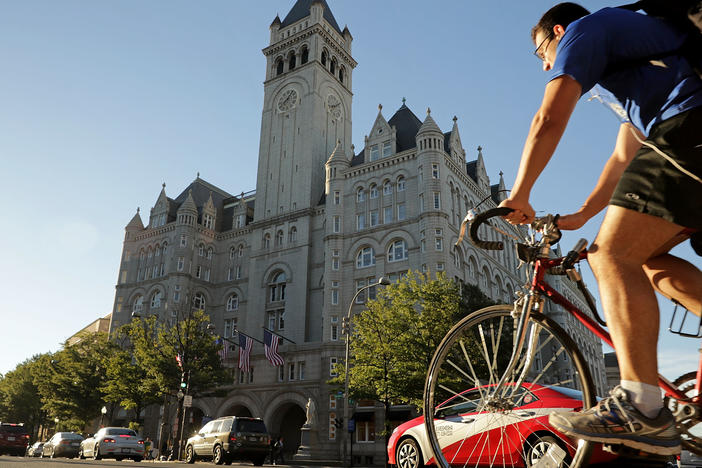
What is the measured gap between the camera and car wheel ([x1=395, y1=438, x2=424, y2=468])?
780 centimetres

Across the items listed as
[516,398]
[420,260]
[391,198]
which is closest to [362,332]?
[420,260]

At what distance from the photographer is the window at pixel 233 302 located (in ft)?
184

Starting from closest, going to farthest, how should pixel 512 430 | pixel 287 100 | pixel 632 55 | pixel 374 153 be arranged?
1. pixel 632 55
2. pixel 512 430
3. pixel 374 153
4. pixel 287 100

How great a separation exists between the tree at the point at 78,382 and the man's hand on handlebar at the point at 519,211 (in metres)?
48.6

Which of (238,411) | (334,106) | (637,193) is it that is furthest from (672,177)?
(334,106)

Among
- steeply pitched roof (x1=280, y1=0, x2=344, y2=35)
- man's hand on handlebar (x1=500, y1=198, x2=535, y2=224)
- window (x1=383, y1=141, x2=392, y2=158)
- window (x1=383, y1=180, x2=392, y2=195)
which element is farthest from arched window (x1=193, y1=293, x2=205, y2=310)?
man's hand on handlebar (x1=500, y1=198, x2=535, y2=224)

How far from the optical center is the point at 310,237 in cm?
4844

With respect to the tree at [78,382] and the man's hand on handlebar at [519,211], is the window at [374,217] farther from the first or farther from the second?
the man's hand on handlebar at [519,211]

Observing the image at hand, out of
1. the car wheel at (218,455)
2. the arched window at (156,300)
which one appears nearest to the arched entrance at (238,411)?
the arched window at (156,300)

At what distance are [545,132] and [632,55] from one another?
54 cm

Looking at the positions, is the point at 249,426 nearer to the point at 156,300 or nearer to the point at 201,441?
the point at 201,441

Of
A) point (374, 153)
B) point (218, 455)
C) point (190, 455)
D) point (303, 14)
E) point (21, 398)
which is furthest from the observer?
point (21, 398)

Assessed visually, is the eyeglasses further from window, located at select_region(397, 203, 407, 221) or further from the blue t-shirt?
window, located at select_region(397, 203, 407, 221)

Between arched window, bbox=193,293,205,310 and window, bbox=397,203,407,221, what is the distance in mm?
26120
